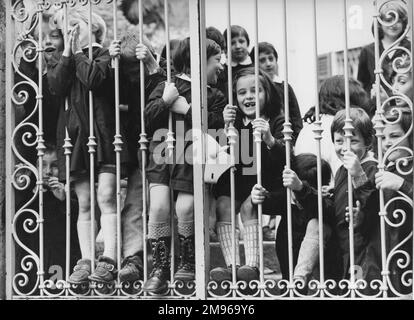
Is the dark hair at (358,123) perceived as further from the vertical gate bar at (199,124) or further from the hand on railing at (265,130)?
the vertical gate bar at (199,124)

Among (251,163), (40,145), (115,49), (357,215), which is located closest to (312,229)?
(357,215)

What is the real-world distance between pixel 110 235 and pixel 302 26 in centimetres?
214

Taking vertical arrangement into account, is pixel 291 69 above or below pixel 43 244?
above

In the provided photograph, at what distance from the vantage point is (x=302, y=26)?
603cm

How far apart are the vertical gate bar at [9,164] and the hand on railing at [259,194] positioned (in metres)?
1.86

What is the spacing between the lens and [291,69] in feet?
19.8

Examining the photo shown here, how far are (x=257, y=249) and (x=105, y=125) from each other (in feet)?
4.88

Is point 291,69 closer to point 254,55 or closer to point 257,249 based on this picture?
point 254,55

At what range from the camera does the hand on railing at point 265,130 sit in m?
6.05

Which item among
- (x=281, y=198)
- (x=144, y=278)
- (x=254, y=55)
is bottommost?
(x=144, y=278)

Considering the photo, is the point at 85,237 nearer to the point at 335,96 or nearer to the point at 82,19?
the point at 82,19

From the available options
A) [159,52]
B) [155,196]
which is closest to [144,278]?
[155,196]

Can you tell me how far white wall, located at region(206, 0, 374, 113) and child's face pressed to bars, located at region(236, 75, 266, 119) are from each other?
0.79 ft

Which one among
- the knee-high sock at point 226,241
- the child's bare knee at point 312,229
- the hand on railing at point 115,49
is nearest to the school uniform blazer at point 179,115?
the hand on railing at point 115,49
